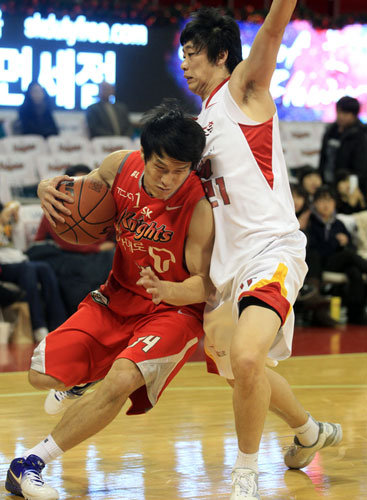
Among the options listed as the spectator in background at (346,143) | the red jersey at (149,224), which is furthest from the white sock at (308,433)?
the spectator in background at (346,143)

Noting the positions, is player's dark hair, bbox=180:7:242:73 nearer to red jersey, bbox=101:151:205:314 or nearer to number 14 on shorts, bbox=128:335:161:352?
red jersey, bbox=101:151:205:314

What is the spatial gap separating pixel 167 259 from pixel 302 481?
1.25 m

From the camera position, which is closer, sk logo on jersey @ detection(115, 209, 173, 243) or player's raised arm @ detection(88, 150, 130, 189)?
sk logo on jersey @ detection(115, 209, 173, 243)

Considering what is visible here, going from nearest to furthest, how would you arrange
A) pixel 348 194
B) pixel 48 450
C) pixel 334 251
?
pixel 48 450
pixel 334 251
pixel 348 194

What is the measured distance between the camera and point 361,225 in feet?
32.1

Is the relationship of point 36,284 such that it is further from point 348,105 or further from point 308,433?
point 348,105

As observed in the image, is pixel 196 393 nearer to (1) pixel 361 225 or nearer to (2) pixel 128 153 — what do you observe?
(2) pixel 128 153

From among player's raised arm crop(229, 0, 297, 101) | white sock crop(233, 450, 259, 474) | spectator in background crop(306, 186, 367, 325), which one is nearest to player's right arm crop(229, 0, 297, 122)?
player's raised arm crop(229, 0, 297, 101)

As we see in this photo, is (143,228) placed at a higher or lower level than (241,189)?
lower

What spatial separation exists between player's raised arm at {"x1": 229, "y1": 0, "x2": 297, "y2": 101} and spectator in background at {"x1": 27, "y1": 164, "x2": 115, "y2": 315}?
4449 mm

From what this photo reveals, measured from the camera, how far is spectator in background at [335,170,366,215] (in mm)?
10031

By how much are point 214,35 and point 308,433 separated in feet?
6.53

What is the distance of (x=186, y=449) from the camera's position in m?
4.30

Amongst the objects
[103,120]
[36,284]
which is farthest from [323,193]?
[36,284]
